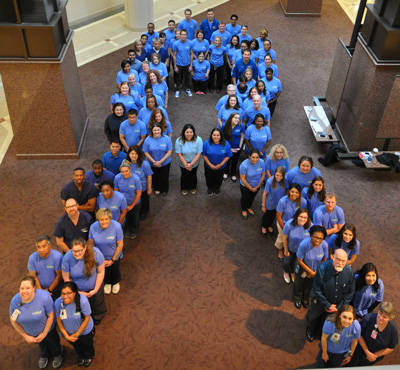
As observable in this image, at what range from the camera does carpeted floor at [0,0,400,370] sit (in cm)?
534

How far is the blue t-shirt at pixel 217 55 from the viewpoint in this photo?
10.3m

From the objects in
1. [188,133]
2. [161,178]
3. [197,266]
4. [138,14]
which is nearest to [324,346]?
[197,266]

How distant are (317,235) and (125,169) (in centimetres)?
258

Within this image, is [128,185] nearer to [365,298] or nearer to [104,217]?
[104,217]

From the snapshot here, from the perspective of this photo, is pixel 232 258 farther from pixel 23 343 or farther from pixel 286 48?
pixel 286 48

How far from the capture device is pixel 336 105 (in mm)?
9359

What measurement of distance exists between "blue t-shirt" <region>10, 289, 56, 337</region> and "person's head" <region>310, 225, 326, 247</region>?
2878 millimetres

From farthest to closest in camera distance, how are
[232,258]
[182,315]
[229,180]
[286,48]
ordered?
[286,48] → [229,180] → [232,258] → [182,315]

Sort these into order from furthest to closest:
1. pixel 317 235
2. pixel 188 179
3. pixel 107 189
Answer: pixel 188 179, pixel 107 189, pixel 317 235

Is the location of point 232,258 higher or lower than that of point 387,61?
lower

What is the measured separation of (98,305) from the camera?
5422 millimetres

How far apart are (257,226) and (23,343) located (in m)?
3.66

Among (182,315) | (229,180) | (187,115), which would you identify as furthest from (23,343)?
(187,115)

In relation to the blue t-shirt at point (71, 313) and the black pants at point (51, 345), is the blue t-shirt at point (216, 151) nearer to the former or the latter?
the blue t-shirt at point (71, 313)
